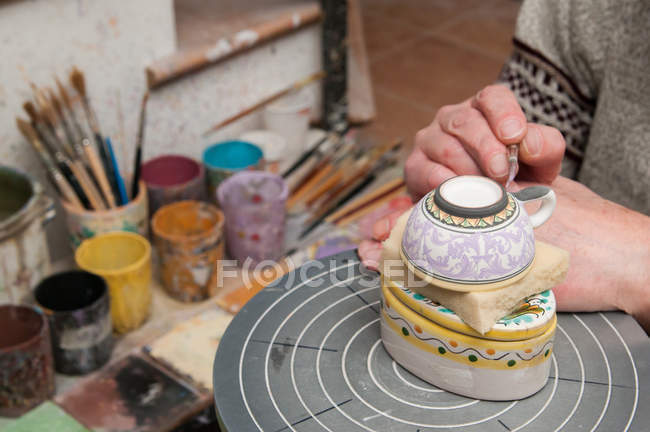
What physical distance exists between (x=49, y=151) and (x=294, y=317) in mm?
1029

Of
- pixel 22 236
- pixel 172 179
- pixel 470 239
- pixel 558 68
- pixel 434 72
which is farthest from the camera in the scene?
pixel 434 72

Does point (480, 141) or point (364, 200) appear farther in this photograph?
point (364, 200)

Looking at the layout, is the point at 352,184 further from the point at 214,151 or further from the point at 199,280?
the point at 199,280

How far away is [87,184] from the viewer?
1.63 meters

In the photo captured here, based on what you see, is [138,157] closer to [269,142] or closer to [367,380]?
[269,142]

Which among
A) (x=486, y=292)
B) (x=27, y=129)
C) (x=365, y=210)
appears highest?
(x=486, y=292)

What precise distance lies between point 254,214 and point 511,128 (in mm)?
1000

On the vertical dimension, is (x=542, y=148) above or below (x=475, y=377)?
above

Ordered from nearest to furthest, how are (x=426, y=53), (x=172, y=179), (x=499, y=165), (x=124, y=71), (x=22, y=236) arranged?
(x=499, y=165)
(x=22, y=236)
(x=124, y=71)
(x=172, y=179)
(x=426, y=53)

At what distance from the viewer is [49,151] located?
5.27 feet

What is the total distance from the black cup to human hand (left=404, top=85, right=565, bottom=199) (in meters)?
0.79

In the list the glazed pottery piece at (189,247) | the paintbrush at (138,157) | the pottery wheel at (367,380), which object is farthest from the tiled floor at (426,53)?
the pottery wheel at (367,380)

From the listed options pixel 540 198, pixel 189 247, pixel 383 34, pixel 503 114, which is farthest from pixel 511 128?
pixel 383 34

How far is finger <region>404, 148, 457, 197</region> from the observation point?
35.1 inches
